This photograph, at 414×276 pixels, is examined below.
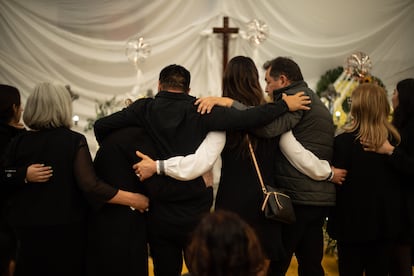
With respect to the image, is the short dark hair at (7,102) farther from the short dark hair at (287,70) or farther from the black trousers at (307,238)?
the black trousers at (307,238)

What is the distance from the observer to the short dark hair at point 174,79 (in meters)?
2.37

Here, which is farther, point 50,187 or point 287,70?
point 287,70

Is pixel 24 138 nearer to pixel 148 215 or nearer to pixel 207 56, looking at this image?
pixel 148 215

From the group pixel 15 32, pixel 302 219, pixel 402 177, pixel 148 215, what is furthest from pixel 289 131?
pixel 15 32

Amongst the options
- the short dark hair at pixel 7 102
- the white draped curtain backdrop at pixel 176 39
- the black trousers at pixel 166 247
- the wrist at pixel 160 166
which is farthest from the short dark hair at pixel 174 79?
the white draped curtain backdrop at pixel 176 39

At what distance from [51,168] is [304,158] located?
125 centimetres

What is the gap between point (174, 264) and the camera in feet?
7.96

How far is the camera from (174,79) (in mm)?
2371

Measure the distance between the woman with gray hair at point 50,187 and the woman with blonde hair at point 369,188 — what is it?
3.62 feet

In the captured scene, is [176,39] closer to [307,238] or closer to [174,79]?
[174,79]

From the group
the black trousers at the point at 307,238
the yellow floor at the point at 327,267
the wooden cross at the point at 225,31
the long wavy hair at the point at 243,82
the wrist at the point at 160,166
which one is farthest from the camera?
the wooden cross at the point at 225,31

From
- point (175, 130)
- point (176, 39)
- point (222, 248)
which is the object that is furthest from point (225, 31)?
point (222, 248)

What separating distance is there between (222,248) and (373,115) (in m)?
1.46

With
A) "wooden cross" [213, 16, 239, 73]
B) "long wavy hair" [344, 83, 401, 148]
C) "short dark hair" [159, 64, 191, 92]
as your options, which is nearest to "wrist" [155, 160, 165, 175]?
"short dark hair" [159, 64, 191, 92]
